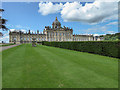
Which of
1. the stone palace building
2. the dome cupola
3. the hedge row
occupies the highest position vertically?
the dome cupola

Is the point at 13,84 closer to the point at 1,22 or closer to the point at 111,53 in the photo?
the point at 111,53

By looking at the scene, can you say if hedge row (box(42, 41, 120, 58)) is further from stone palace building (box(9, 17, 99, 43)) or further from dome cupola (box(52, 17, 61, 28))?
dome cupola (box(52, 17, 61, 28))

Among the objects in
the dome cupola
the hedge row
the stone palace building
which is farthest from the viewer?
the dome cupola

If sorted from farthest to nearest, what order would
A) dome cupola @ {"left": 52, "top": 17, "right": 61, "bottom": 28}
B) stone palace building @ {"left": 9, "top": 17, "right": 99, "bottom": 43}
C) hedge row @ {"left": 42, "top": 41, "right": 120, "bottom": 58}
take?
dome cupola @ {"left": 52, "top": 17, "right": 61, "bottom": 28}, stone palace building @ {"left": 9, "top": 17, "right": 99, "bottom": 43}, hedge row @ {"left": 42, "top": 41, "right": 120, "bottom": 58}

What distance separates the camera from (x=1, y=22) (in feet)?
61.8

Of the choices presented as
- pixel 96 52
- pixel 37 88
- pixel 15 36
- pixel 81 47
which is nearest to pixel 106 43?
pixel 96 52

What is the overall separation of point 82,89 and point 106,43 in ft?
28.2

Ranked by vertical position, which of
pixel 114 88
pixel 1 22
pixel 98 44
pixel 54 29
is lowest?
pixel 114 88

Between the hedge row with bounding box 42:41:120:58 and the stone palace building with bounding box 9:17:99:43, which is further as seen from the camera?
the stone palace building with bounding box 9:17:99:43

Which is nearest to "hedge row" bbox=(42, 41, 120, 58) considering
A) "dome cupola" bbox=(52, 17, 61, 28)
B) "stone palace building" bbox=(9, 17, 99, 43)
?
"stone palace building" bbox=(9, 17, 99, 43)

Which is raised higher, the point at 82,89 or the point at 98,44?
the point at 98,44

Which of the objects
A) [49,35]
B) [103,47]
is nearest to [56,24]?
[49,35]

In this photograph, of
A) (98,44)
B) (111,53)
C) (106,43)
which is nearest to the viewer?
(111,53)

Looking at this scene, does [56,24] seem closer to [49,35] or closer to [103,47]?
[49,35]
